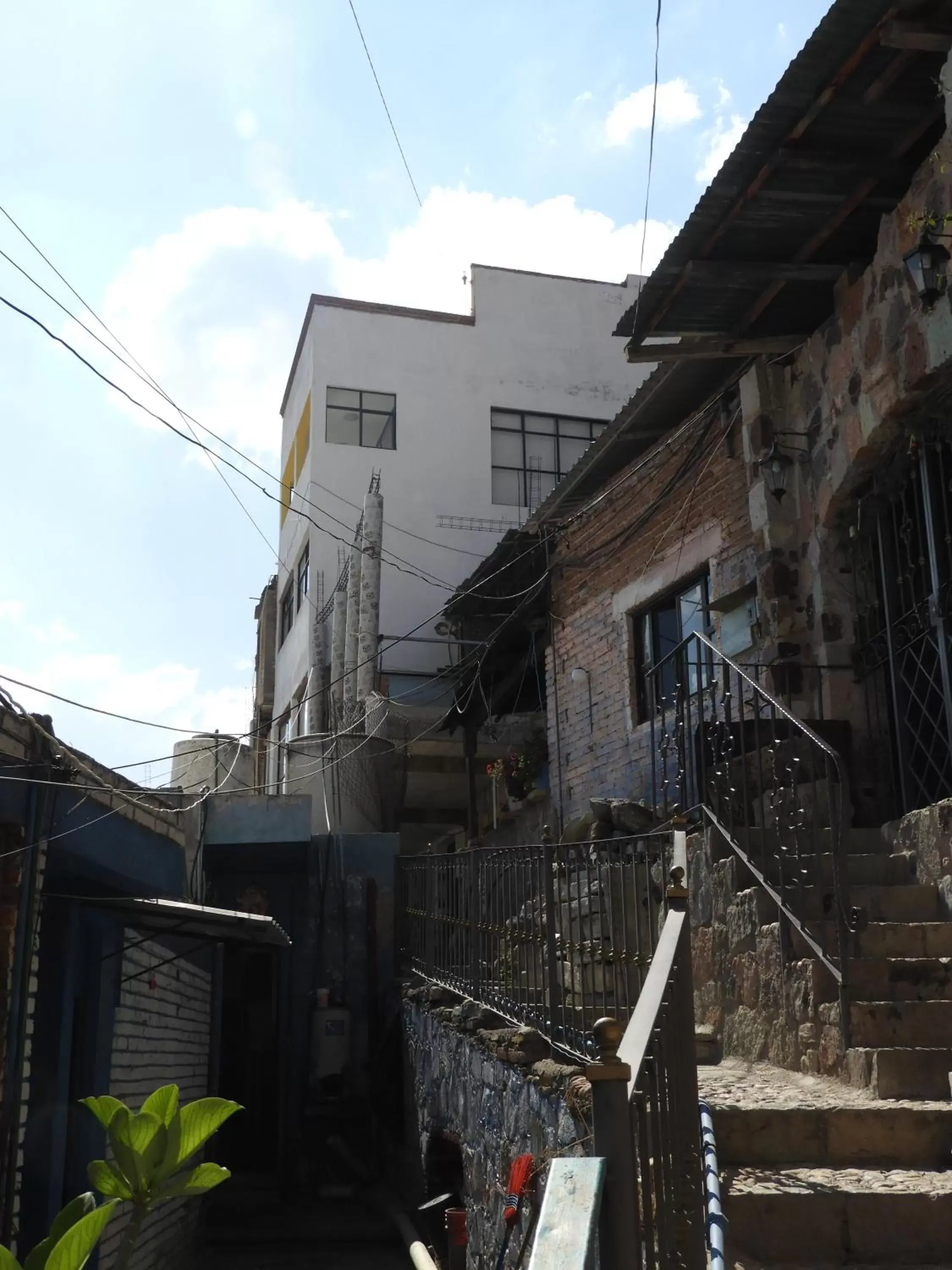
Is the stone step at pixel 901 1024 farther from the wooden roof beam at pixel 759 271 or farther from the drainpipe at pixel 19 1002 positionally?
the wooden roof beam at pixel 759 271

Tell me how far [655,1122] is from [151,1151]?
83.0 inches

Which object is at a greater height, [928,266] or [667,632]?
[928,266]

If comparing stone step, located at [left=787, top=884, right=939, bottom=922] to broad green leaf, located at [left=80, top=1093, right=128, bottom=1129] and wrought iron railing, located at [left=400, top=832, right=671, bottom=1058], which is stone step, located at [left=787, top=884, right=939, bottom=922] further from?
broad green leaf, located at [left=80, top=1093, right=128, bottom=1129]

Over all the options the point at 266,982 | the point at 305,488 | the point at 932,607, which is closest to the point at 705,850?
the point at 932,607

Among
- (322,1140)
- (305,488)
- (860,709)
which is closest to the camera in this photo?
(860,709)

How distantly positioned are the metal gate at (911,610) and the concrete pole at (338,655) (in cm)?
1047

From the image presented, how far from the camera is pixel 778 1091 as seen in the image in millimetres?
4637

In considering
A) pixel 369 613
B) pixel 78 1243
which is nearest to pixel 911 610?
pixel 78 1243

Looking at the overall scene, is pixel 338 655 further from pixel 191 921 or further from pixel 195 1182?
pixel 195 1182

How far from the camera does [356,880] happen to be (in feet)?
41.6

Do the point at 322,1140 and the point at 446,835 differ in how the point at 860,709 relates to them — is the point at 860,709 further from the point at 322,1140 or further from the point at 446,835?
the point at 446,835

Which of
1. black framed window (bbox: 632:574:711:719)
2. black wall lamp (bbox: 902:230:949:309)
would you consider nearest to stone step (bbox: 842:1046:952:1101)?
black wall lamp (bbox: 902:230:949:309)

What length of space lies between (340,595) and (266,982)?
6456 millimetres

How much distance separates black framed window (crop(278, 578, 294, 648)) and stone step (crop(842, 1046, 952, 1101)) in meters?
18.1
